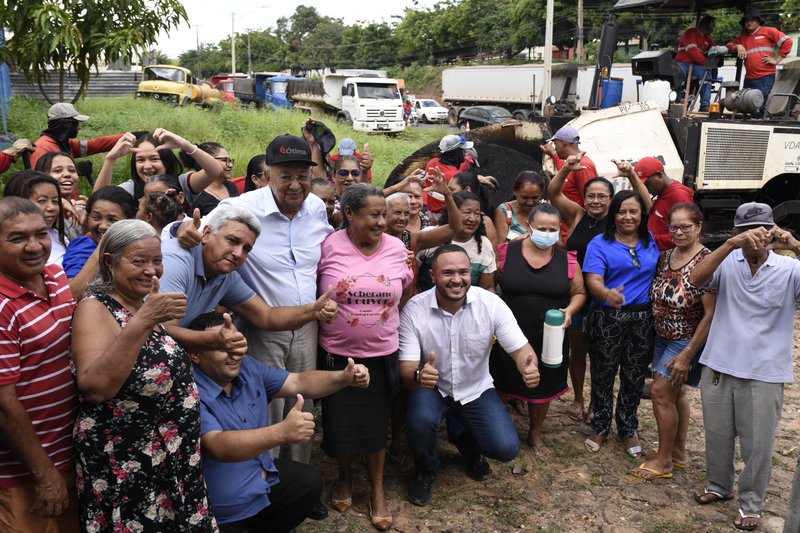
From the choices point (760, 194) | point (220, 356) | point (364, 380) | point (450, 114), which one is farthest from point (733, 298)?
point (450, 114)

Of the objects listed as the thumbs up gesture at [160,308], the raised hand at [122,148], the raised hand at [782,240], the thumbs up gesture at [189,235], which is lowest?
the thumbs up gesture at [160,308]

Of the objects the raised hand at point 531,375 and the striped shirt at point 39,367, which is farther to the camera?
the raised hand at point 531,375

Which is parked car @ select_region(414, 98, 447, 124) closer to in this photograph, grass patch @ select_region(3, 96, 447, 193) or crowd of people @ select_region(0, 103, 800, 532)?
grass patch @ select_region(3, 96, 447, 193)

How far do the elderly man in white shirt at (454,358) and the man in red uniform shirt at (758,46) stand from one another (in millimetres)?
5847

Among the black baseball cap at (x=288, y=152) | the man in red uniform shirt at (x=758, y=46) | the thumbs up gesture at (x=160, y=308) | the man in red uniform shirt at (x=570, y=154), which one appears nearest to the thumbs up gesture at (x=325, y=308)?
the black baseball cap at (x=288, y=152)

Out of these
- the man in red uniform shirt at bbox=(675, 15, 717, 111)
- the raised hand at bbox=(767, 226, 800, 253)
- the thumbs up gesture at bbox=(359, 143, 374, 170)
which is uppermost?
the man in red uniform shirt at bbox=(675, 15, 717, 111)

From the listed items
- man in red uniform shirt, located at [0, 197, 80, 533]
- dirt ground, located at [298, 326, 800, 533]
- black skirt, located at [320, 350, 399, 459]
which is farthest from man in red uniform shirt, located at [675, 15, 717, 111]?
man in red uniform shirt, located at [0, 197, 80, 533]

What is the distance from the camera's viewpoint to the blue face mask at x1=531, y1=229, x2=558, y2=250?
452 centimetres

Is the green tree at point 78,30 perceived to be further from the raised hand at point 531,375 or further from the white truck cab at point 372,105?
the white truck cab at point 372,105

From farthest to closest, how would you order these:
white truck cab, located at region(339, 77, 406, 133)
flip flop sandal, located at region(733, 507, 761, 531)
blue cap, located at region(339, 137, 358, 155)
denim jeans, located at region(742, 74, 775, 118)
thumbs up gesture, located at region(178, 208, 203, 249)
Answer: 1. white truck cab, located at region(339, 77, 406, 133)
2. denim jeans, located at region(742, 74, 775, 118)
3. blue cap, located at region(339, 137, 358, 155)
4. flip flop sandal, located at region(733, 507, 761, 531)
5. thumbs up gesture, located at region(178, 208, 203, 249)

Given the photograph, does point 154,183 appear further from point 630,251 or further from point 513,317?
point 630,251

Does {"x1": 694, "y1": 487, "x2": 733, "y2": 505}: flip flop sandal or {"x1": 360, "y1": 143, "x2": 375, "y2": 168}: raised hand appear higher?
{"x1": 360, "y1": 143, "x2": 375, "y2": 168}: raised hand

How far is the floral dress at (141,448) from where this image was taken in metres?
2.46

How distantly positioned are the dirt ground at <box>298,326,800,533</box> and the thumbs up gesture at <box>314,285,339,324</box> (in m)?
1.23
